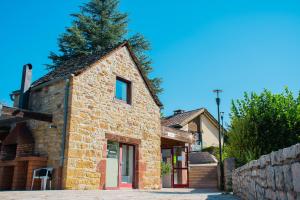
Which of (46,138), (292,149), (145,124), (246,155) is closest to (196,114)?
(145,124)

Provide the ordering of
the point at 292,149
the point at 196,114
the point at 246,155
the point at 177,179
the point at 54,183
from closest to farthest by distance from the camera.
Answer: the point at 292,149 < the point at 54,183 < the point at 246,155 < the point at 177,179 < the point at 196,114

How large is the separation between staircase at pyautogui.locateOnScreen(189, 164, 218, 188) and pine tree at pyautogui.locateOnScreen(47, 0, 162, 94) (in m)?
7.26

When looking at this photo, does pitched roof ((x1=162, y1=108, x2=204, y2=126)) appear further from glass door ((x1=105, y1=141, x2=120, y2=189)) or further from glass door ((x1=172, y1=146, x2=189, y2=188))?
glass door ((x1=105, y1=141, x2=120, y2=189))

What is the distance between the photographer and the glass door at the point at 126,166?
1189 centimetres

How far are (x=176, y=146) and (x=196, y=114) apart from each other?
10.2m

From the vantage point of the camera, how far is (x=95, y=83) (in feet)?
37.0

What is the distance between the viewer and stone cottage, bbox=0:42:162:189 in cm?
991

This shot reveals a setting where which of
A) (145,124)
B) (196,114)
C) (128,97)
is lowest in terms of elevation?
(145,124)

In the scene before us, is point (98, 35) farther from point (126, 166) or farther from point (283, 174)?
point (283, 174)

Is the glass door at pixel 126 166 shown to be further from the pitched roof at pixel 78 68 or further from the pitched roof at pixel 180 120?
the pitched roof at pixel 180 120

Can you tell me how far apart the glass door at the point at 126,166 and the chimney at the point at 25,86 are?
13.8 feet

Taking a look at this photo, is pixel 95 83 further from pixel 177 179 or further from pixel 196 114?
pixel 196 114

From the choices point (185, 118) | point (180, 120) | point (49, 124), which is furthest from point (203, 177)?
point (49, 124)

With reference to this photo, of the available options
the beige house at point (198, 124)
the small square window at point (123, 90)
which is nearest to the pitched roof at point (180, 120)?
the beige house at point (198, 124)
